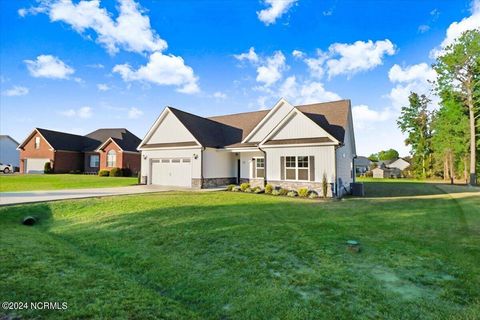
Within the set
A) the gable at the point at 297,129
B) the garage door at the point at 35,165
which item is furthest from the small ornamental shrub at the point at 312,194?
the garage door at the point at 35,165

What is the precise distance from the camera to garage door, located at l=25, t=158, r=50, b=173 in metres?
35.1

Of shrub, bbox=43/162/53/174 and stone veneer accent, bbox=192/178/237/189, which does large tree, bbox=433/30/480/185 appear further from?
shrub, bbox=43/162/53/174

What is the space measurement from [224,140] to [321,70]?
371 inches

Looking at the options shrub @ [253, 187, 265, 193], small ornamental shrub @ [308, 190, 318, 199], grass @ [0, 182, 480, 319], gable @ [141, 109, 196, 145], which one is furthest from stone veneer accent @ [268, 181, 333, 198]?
gable @ [141, 109, 196, 145]

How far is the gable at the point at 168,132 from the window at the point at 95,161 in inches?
732

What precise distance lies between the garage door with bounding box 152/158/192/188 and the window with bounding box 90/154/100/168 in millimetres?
19384

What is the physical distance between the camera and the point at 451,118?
103ft

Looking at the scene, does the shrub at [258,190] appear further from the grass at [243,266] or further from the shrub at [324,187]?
the grass at [243,266]

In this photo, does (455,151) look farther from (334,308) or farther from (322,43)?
(334,308)

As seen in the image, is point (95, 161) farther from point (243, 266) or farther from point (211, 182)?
point (243, 266)

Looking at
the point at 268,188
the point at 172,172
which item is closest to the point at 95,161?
the point at 172,172

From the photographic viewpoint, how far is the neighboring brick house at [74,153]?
33750mm

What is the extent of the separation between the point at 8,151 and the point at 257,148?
177 feet

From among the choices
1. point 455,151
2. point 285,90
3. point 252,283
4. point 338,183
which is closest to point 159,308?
point 252,283
